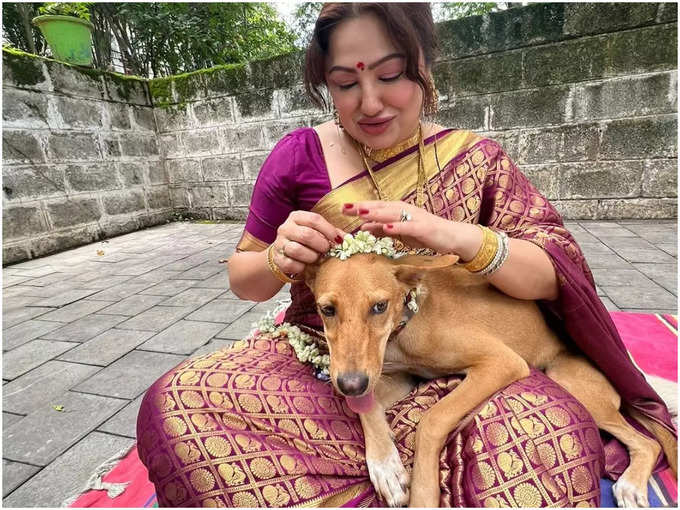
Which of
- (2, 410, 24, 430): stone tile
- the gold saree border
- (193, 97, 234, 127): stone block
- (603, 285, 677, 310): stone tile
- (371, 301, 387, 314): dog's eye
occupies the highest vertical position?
(193, 97, 234, 127): stone block

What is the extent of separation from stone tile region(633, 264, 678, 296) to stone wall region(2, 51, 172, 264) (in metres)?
7.95

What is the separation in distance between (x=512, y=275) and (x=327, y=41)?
118 centimetres

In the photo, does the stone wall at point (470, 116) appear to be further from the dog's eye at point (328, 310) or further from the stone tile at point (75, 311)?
the dog's eye at point (328, 310)

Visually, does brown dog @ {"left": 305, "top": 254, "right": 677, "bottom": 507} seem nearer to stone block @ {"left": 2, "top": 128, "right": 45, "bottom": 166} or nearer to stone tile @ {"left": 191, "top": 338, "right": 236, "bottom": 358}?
stone tile @ {"left": 191, "top": 338, "right": 236, "bottom": 358}

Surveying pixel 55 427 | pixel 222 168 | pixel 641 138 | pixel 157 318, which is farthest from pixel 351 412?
pixel 222 168

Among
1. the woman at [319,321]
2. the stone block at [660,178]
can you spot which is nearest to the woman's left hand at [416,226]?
the woman at [319,321]

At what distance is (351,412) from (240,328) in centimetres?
221

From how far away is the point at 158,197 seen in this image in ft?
27.6

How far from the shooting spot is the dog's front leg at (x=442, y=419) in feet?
4.62

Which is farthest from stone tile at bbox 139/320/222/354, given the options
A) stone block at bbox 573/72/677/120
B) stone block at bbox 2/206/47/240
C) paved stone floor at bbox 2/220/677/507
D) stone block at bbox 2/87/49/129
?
stone block at bbox 573/72/677/120

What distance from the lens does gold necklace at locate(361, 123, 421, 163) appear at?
1876 millimetres

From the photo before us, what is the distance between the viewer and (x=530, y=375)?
1.58 meters

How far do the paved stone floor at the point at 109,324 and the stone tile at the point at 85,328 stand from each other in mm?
11

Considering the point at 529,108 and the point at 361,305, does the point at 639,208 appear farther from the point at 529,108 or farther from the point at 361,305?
the point at 361,305
